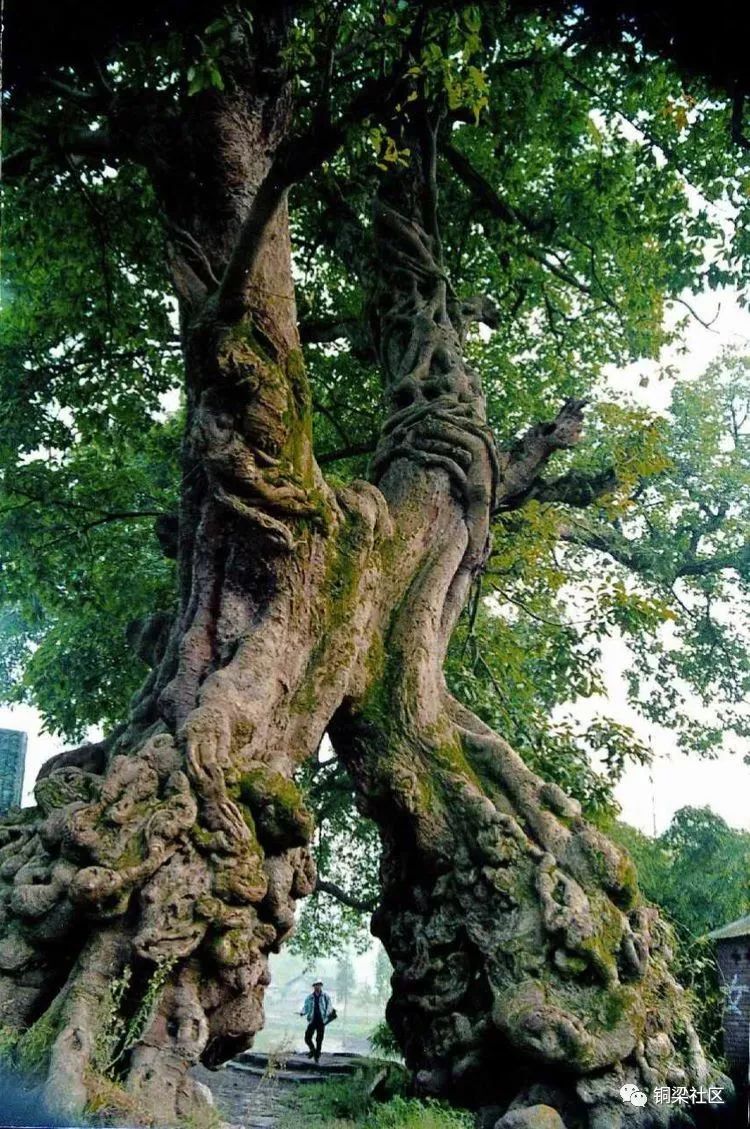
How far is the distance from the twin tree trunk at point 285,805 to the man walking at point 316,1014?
2652mm

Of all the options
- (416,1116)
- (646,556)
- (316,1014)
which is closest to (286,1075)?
(316,1014)

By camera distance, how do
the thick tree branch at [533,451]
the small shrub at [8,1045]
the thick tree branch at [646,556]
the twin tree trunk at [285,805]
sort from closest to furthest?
the small shrub at [8,1045] → the twin tree trunk at [285,805] → the thick tree branch at [533,451] → the thick tree branch at [646,556]

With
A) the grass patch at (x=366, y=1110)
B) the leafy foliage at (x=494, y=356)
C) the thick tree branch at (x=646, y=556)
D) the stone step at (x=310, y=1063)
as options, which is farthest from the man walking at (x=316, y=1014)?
the thick tree branch at (x=646, y=556)

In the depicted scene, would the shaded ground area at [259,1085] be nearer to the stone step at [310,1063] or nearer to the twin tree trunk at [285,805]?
the stone step at [310,1063]

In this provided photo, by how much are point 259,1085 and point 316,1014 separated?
240 cm

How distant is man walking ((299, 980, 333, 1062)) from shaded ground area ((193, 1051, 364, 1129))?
5.9 inches

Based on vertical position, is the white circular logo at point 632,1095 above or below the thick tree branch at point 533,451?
below

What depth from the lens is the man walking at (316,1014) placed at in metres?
5.62

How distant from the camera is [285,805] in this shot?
2.71 meters

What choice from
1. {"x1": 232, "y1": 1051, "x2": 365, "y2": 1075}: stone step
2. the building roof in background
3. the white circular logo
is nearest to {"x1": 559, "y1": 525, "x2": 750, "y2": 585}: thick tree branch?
the building roof in background

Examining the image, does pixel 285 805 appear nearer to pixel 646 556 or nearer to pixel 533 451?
pixel 533 451

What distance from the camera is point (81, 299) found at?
5.37m

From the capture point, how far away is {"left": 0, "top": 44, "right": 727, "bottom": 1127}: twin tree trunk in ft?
7.84

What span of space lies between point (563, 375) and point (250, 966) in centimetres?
540
